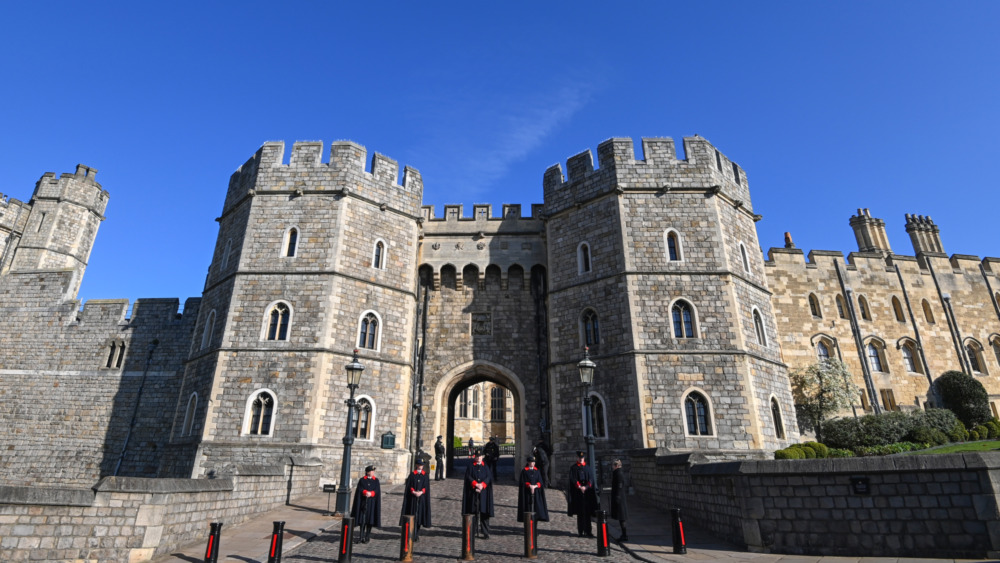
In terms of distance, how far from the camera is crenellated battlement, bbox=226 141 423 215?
60.1 ft

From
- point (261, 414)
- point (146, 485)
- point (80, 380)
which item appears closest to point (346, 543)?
point (146, 485)

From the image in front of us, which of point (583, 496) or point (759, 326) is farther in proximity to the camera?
point (759, 326)

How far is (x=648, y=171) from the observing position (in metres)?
18.0

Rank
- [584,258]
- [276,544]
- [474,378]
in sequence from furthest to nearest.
Result: [474,378] < [584,258] < [276,544]

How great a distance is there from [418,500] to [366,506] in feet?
3.18

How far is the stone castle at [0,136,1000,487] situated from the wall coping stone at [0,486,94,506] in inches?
201

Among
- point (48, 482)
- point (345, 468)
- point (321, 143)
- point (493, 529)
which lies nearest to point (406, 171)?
point (321, 143)

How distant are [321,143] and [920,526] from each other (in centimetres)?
1898

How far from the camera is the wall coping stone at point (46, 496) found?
723cm

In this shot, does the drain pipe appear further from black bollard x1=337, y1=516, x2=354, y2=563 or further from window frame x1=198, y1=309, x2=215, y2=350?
black bollard x1=337, y1=516, x2=354, y2=563

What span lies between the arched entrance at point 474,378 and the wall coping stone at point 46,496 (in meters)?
11.6

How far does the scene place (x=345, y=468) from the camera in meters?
11.0

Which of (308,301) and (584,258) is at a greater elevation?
(584,258)

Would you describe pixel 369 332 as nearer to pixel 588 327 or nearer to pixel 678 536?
→ pixel 588 327
